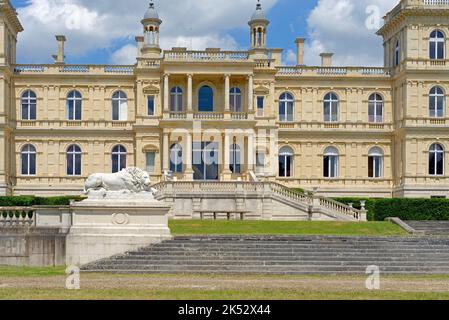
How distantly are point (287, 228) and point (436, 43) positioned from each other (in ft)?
95.9

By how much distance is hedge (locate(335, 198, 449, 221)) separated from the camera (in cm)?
5878

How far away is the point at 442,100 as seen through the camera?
69.2 m

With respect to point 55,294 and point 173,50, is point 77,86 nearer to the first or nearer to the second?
point 173,50

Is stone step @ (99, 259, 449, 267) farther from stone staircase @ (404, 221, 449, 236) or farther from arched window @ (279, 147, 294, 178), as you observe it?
arched window @ (279, 147, 294, 178)

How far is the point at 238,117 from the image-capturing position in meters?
68.5

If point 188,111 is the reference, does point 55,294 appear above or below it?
below

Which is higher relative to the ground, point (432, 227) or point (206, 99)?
point (206, 99)

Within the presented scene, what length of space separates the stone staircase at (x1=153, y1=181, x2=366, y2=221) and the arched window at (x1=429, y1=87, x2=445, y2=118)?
15.6 metres

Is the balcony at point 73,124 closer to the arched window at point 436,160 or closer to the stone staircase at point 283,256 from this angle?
the arched window at point 436,160

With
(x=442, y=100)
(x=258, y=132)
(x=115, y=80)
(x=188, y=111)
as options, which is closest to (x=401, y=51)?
(x=442, y=100)

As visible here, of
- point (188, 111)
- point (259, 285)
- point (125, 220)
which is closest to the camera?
point (259, 285)

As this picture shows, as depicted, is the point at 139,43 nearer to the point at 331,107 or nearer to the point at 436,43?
the point at 331,107

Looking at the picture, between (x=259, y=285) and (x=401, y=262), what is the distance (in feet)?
29.8

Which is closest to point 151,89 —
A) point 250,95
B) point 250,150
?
point 250,95
